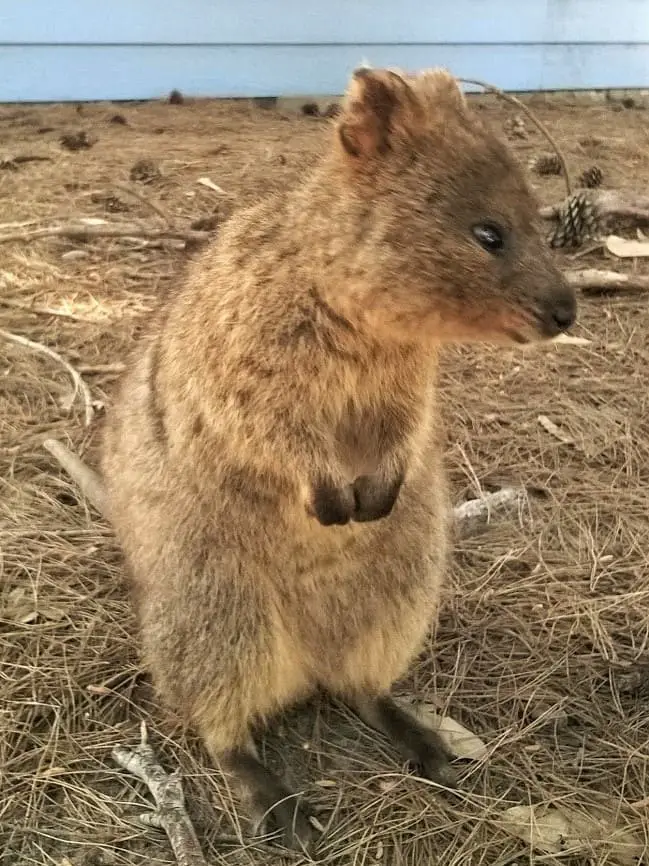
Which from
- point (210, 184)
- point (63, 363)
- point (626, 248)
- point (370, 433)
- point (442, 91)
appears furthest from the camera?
point (210, 184)

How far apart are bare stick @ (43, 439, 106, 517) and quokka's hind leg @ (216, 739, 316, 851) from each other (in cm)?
114

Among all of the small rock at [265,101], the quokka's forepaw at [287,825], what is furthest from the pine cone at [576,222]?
the small rock at [265,101]

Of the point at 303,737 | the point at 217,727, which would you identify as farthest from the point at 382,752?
the point at 217,727

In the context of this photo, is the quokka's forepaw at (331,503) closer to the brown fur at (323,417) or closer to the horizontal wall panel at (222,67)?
the brown fur at (323,417)

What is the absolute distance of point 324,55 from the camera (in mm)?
8484

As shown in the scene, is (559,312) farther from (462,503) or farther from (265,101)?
(265,101)

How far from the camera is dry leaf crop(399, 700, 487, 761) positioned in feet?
8.50

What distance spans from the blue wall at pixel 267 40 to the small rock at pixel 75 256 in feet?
12.2

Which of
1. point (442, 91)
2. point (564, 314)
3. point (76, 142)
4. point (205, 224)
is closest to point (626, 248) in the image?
point (205, 224)

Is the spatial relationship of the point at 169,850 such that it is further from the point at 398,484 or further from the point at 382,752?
the point at 398,484

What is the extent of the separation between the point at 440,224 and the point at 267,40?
282 inches

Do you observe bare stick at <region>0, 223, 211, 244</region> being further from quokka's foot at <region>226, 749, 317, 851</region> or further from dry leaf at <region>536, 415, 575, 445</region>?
quokka's foot at <region>226, 749, 317, 851</region>

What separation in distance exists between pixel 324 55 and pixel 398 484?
7153mm

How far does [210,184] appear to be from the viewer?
6.19m
